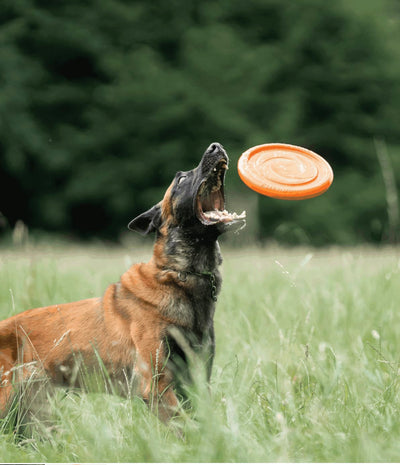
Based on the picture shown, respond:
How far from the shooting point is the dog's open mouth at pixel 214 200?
10.7ft

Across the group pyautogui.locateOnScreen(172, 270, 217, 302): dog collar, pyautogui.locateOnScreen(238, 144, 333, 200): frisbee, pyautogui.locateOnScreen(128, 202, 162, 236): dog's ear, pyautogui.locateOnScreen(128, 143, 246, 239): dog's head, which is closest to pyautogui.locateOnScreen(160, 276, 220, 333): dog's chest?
pyautogui.locateOnScreen(172, 270, 217, 302): dog collar

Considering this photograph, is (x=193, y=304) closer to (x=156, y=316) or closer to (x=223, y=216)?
(x=156, y=316)

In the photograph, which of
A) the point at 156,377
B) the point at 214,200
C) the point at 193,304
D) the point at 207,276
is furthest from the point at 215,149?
the point at 156,377

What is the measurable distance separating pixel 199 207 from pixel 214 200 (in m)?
0.22

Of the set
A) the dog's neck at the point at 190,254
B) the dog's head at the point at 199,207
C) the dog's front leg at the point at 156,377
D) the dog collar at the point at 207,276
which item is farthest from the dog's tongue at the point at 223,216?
the dog's front leg at the point at 156,377

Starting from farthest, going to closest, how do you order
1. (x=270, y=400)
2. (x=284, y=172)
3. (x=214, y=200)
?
(x=284, y=172)
(x=214, y=200)
(x=270, y=400)

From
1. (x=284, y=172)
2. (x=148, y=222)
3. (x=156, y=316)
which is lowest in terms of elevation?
(x=156, y=316)

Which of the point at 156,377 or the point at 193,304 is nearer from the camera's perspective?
the point at 156,377

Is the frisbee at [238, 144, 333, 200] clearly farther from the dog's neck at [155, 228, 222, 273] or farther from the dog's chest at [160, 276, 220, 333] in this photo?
the dog's chest at [160, 276, 220, 333]

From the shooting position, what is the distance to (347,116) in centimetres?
1694

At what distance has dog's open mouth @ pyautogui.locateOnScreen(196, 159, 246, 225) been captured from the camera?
10.7 feet

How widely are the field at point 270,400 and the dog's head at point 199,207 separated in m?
0.53

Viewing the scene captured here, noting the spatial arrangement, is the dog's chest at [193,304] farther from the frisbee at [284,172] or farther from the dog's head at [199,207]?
the frisbee at [284,172]

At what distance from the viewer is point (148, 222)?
3576 millimetres
